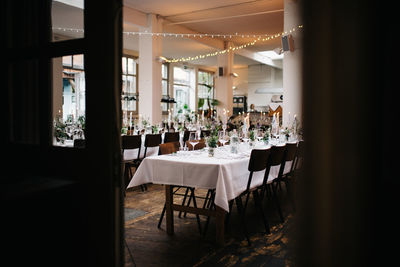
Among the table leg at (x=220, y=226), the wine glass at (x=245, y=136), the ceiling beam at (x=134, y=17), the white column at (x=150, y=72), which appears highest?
the ceiling beam at (x=134, y=17)

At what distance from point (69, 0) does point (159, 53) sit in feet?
27.0

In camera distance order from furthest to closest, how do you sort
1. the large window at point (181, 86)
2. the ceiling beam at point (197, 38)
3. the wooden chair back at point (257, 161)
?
the large window at point (181, 86) → the ceiling beam at point (197, 38) → the wooden chair back at point (257, 161)

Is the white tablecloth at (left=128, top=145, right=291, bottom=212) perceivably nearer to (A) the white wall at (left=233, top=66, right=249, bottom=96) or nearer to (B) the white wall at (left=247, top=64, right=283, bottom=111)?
(B) the white wall at (left=247, top=64, right=283, bottom=111)

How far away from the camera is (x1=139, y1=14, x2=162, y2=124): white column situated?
956 centimetres

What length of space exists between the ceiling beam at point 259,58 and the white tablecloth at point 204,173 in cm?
1077

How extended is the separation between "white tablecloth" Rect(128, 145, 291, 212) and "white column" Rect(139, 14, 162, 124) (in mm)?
6261

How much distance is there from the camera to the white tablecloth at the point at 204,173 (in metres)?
3.06

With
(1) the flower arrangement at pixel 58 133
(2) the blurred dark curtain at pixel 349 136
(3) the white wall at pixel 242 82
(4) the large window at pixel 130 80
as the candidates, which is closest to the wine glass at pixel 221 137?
(1) the flower arrangement at pixel 58 133

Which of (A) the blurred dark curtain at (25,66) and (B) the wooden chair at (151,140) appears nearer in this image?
(A) the blurred dark curtain at (25,66)

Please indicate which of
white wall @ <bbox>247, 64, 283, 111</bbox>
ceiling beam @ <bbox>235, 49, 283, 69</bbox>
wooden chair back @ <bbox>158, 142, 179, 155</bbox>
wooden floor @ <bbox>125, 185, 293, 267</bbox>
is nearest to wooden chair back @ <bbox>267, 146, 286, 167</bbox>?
wooden floor @ <bbox>125, 185, 293, 267</bbox>

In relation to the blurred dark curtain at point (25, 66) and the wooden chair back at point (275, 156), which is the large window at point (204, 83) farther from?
the blurred dark curtain at point (25, 66)

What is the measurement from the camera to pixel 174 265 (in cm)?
267

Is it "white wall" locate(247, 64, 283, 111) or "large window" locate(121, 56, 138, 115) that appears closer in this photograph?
"large window" locate(121, 56, 138, 115)

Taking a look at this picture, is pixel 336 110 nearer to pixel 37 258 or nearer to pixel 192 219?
pixel 37 258
